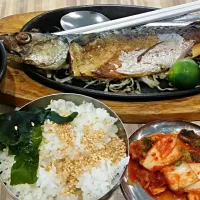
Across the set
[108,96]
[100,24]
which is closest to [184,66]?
[108,96]

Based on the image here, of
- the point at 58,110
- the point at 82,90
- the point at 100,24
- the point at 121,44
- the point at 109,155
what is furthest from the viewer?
the point at 100,24

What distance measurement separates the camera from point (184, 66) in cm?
164

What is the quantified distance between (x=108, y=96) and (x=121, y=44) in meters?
0.26

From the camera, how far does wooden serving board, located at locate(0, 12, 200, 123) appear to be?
1.61m

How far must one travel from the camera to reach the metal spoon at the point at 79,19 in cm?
203

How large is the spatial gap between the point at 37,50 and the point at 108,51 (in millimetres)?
301

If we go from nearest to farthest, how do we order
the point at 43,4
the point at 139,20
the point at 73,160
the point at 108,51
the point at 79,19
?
the point at 73,160, the point at 108,51, the point at 139,20, the point at 79,19, the point at 43,4

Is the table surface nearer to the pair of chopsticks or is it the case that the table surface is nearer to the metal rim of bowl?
the pair of chopsticks

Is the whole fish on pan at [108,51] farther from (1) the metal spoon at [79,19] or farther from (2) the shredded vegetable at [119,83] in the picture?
(1) the metal spoon at [79,19]

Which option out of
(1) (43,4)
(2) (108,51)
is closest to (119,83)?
(2) (108,51)

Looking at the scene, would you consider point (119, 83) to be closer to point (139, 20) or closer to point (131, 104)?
point (131, 104)

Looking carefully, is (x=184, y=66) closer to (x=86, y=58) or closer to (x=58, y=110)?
(x=86, y=58)

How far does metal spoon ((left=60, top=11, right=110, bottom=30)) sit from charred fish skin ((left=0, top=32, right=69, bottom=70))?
1.06 feet

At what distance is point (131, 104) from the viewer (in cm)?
164
